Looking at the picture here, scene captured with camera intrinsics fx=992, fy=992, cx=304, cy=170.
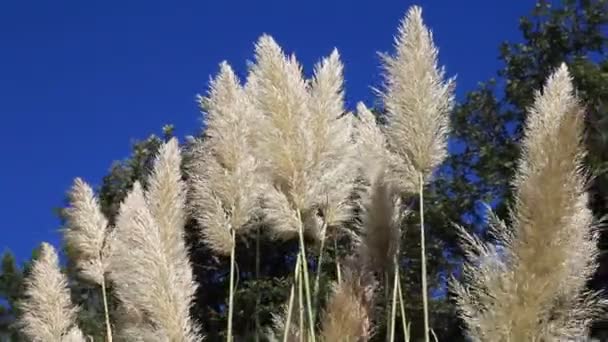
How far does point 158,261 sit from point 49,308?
3.75 ft

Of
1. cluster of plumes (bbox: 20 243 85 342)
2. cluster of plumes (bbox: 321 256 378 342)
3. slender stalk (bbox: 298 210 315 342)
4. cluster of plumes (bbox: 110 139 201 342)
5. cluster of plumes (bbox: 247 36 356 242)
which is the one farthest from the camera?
cluster of plumes (bbox: 20 243 85 342)

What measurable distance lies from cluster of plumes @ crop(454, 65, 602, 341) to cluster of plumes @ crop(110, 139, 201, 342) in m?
0.75

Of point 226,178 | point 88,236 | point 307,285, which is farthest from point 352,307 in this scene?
point 88,236

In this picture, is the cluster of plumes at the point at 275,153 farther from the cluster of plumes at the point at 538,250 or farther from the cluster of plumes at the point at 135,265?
the cluster of plumes at the point at 538,250

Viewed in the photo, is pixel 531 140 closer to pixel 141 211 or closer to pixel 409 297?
pixel 141 211

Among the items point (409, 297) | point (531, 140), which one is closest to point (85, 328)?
point (409, 297)

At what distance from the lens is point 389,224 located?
9.74ft

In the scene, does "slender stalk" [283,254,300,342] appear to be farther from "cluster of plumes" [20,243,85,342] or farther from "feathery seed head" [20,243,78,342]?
"feathery seed head" [20,243,78,342]

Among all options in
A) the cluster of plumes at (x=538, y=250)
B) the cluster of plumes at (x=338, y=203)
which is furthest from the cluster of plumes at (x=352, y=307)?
the cluster of plumes at (x=538, y=250)

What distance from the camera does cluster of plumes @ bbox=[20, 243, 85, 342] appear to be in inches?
138

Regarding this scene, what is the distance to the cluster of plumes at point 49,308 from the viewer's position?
352cm

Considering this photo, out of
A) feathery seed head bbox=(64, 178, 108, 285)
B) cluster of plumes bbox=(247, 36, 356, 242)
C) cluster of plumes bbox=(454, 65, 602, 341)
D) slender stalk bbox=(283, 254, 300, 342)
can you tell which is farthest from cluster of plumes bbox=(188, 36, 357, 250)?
cluster of plumes bbox=(454, 65, 602, 341)

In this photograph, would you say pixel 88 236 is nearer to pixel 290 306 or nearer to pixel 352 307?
pixel 290 306

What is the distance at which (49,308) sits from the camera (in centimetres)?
356
